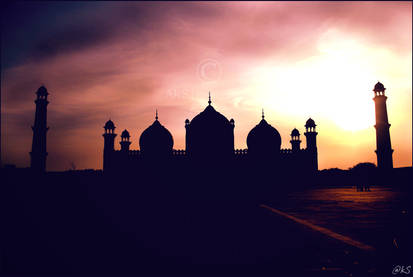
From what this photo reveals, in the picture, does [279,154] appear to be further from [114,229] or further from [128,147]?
[114,229]

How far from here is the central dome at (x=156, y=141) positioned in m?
27.0

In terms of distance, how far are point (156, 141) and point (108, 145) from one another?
5020mm

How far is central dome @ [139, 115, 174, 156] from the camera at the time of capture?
2699 centimetres

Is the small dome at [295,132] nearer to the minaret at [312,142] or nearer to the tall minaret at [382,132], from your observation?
the minaret at [312,142]

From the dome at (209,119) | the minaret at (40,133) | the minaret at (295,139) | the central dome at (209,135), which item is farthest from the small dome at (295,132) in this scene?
the minaret at (40,133)

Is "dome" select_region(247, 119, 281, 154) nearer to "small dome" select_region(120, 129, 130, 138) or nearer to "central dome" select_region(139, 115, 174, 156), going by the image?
"central dome" select_region(139, 115, 174, 156)

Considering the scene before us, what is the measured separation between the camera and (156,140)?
89.2 feet

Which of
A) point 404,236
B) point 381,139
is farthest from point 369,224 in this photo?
point 381,139

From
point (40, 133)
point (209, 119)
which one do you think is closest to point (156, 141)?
point (209, 119)

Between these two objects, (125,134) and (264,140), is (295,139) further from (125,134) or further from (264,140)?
(125,134)

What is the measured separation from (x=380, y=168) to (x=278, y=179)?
8.50 meters

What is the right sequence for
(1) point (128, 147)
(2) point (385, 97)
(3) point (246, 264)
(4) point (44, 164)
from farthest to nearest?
(1) point (128, 147) → (2) point (385, 97) → (4) point (44, 164) → (3) point (246, 264)

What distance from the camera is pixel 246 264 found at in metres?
2.84

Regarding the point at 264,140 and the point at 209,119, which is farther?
the point at 264,140
